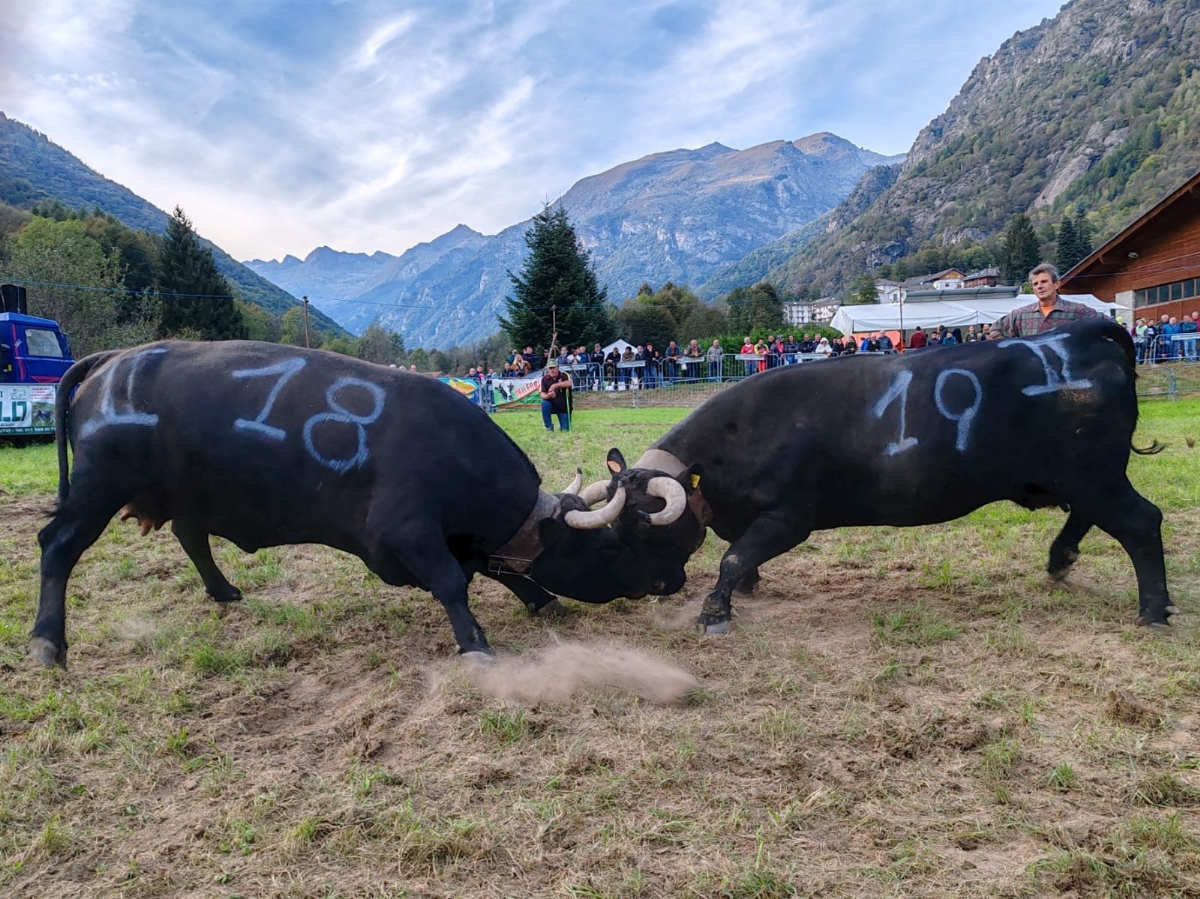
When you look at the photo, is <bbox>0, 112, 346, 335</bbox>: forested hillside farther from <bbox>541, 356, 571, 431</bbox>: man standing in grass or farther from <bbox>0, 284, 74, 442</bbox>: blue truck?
<bbox>541, 356, 571, 431</bbox>: man standing in grass

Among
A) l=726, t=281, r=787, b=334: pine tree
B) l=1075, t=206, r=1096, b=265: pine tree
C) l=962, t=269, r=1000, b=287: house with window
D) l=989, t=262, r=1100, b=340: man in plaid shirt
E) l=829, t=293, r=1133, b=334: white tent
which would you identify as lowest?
l=989, t=262, r=1100, b=340: man in plaid shirt

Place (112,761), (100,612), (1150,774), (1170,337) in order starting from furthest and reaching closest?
(1170,337), (100,612), (112,761), (1150,774)

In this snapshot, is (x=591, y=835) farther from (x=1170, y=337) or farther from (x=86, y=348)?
(x=86, y=348)

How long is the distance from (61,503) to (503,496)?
2.61 m

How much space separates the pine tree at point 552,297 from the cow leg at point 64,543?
37.7 meters

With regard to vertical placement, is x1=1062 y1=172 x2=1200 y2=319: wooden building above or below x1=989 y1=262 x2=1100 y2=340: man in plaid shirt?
above

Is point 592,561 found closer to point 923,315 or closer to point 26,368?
point 26,368

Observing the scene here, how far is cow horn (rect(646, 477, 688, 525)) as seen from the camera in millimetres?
4836

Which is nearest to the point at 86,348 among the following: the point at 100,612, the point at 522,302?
the point at 522,302

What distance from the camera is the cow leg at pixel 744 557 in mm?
4855

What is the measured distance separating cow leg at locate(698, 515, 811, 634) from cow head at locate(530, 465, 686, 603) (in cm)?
40

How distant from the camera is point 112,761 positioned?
3115 mm

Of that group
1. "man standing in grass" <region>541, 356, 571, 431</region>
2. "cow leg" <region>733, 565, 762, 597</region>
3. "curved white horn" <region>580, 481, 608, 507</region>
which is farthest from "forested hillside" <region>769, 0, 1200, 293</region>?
"curved white horn" <region>580, 481, 608, 507</region>

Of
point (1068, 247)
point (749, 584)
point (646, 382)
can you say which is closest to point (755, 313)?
point (1068, 247)
